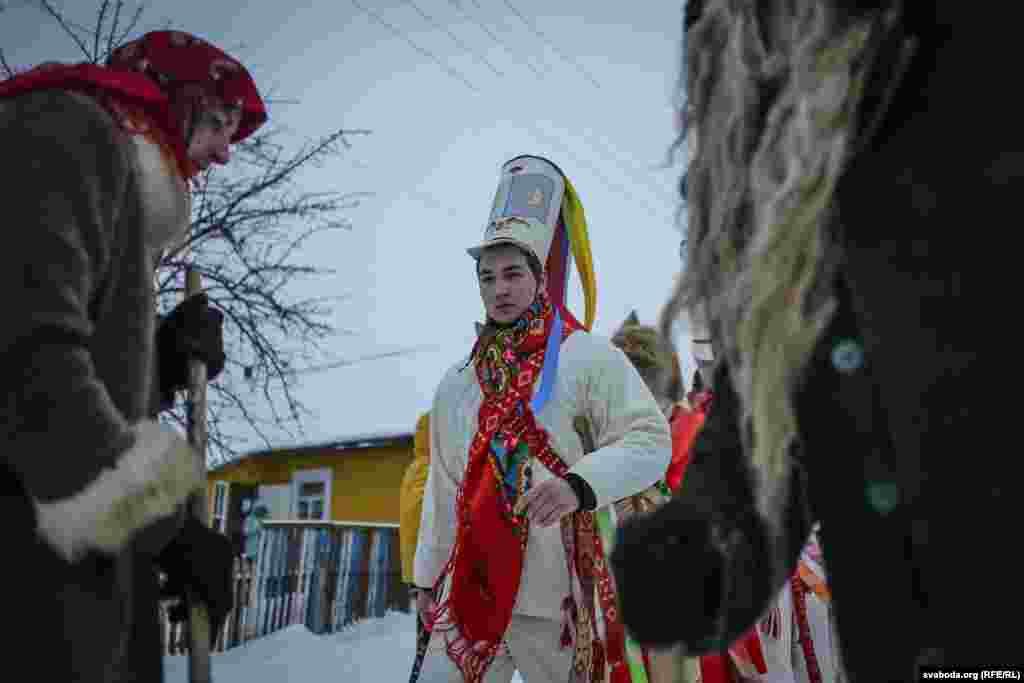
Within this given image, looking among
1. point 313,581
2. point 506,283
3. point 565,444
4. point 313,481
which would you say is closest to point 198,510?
point 565,444

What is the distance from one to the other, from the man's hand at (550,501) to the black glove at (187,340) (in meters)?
1.06

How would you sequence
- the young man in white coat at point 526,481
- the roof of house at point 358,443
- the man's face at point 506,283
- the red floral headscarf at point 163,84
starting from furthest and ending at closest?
the roof of house at point 358,443
the man's face at point 506,283
the young man in white coat at point 526,481
the red floral headscarf at point 163,84

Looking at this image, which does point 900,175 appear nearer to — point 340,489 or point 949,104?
point 949,104

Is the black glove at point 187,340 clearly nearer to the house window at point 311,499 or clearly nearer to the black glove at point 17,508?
the black glove at point 17,508

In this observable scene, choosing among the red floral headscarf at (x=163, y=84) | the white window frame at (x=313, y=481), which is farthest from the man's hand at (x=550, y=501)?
the white window frame at (x=313, y=481)

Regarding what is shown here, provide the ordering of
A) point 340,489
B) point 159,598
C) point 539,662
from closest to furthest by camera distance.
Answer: point 159,598
point 539,662
point 340,489

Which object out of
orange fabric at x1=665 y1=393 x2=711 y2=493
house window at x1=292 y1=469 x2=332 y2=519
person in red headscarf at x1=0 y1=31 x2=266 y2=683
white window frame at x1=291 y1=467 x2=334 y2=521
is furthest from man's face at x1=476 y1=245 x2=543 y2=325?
house window at x1=292 y1=469 x2=332 y2=519

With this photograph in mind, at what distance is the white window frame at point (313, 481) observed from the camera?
76.0ft

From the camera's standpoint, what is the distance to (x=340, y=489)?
904 inches

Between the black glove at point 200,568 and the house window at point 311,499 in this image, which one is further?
the house window at point 311,499

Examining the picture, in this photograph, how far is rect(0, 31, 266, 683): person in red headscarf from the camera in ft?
3.97

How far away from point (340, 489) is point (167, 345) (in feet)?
71.6

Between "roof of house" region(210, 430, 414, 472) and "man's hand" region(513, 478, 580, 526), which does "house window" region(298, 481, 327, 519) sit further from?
"man's hand" region(513, 478, 580, 526)

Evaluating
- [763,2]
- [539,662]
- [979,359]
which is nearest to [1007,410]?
[979,359]
